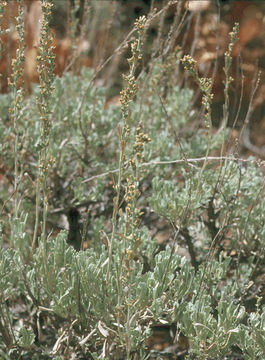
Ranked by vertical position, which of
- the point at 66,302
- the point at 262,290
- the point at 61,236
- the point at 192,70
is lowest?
the point at 262,290

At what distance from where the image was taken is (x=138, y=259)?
1783mm

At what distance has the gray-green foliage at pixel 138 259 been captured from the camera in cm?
152


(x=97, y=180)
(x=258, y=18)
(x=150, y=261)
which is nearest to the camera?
(x=150, y=261)

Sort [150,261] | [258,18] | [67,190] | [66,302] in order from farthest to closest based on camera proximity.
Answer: [258,18]
[67,190]
[150,261]
[66,302]

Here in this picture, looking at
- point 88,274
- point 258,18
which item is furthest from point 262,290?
point 258,18

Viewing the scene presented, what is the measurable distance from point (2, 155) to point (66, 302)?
37.7 inches

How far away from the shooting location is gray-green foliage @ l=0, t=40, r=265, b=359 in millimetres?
1518

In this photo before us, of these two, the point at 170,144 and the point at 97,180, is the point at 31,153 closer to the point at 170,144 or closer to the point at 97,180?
the point at 97,180

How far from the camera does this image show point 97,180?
224cm

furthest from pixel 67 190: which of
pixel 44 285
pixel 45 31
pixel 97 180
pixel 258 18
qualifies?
pixel 258 18

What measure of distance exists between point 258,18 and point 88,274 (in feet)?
11.4

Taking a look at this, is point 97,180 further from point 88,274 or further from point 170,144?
point 88,274

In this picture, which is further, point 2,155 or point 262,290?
point 2,155

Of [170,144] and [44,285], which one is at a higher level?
[170,144]
